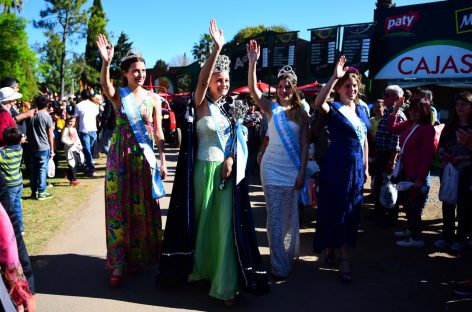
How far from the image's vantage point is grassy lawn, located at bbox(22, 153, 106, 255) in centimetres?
463

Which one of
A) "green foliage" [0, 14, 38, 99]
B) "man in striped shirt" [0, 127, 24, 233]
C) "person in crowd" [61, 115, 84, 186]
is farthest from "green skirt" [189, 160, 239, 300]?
"green foliage" [0, 14, 38, 99]

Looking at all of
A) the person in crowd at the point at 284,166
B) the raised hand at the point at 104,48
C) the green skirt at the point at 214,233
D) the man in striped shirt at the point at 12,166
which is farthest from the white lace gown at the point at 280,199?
the man in striped shirt at the point at 12,166

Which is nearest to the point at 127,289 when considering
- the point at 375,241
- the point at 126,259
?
the point at 126,259

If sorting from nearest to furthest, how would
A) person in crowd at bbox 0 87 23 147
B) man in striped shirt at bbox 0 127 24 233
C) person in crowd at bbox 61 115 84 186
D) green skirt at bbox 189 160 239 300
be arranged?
green skirt at bbox 189 160 239 300 → man in striped shirt at bbox 0 127 24 233 → person in crowd at bbox 0 87 23 147 → person in crowd at bbox 61 115 84 186

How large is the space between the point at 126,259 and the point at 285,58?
573 inches

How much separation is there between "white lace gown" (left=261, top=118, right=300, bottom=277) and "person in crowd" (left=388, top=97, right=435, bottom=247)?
173 cm

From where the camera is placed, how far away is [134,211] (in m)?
3.48

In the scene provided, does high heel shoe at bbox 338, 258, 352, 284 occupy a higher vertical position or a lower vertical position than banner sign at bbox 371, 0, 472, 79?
lower

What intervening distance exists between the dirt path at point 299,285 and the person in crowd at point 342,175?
0.33m

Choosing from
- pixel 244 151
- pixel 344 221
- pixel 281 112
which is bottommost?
pixel 344 221

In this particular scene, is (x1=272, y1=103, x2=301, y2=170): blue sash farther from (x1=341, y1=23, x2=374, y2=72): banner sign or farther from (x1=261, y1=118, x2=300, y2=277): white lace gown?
(x1=341, y1=23, x2=374, y2=72): banner sign

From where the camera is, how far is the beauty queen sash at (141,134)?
3.33m

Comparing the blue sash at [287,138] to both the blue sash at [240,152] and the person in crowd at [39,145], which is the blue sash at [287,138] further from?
the person in crowd at [39,145]

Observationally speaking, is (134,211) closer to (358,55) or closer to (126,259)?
(126,259)
